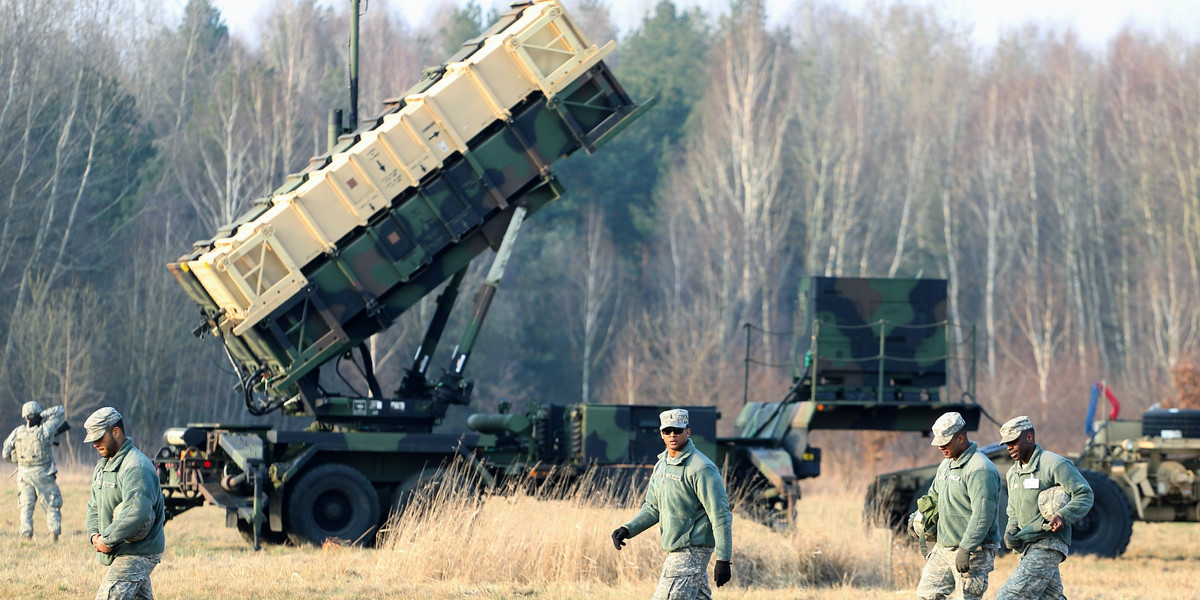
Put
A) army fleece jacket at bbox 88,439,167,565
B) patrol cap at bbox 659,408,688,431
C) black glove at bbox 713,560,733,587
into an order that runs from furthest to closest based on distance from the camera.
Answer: patrol cap at bbox 659,408,688,431, army fleece jacket at bbox 88,439,167,565, black glove at bbox 713,560,733,587

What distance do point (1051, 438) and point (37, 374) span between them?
75.0 ft

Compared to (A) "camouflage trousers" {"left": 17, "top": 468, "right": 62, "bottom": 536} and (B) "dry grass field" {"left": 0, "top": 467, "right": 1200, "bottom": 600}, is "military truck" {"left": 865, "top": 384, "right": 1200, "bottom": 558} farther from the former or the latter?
(A) "camouflage trousers" {"left": 17, "top": 468, "right": 62, "bottom": 536}

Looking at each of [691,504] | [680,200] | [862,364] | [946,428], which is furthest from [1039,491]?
[680,200]

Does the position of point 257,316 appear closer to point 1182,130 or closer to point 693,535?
point 693,535

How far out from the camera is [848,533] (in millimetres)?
13758

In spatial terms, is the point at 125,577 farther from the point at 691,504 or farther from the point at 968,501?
the point at 968,501

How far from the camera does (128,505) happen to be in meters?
7.45

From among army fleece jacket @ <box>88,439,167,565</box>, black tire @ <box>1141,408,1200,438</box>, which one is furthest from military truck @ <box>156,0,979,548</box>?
army fleece jacket @ <box>88,439,167,565</box>

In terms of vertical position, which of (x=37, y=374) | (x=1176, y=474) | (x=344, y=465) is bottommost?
(x=1176, y=474)

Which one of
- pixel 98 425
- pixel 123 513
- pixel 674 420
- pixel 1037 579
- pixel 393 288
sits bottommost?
pixel 1037 579

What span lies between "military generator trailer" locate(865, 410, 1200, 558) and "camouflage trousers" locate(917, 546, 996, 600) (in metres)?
7.15

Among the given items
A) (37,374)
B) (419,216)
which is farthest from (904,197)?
(419,216)

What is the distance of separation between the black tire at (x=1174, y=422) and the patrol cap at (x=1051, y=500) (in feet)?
29.7

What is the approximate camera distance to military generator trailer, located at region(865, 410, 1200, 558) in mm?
15719
